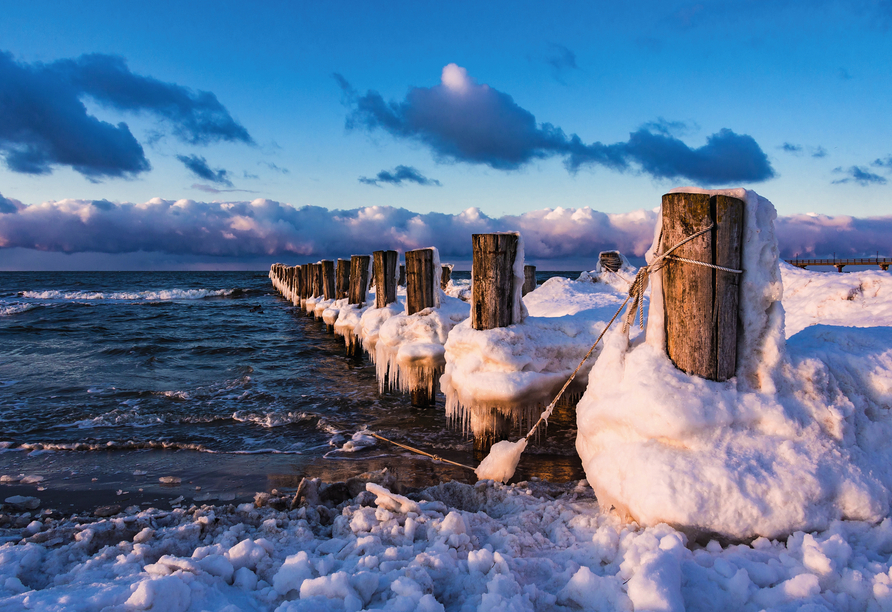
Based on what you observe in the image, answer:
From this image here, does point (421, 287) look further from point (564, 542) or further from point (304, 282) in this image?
point (304, 282)

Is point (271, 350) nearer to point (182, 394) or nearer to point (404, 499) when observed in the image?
point (182, 394)

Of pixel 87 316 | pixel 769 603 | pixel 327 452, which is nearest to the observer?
pixel 769 603

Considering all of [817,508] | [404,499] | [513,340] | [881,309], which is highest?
[881,309]

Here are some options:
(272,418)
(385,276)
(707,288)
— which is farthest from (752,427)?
(385,276)

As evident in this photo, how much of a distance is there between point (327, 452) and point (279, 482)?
1.01 m

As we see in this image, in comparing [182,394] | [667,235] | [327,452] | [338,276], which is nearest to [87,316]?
[338,276]

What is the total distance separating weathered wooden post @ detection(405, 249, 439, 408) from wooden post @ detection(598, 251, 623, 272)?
777 centimetres

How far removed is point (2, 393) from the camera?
8.62 meters

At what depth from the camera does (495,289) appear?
509 centimetres

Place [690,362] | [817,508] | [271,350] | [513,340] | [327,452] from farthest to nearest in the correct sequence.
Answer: [271,350] → [327,452] → [513,340] → [690,362] → [817,508]

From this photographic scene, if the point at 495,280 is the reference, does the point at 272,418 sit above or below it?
below

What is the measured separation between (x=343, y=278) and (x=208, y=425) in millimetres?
7631

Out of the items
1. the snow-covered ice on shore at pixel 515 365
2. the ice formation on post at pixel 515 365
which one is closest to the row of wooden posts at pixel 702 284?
the snow-covered ice on shore at pixel 515 365

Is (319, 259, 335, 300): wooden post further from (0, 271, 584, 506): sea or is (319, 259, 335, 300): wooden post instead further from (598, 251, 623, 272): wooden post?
(598, 251, 623, 272): wooden post
